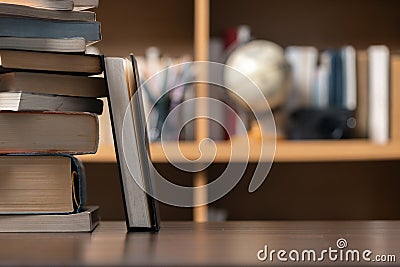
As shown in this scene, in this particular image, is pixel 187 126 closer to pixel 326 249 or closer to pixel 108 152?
pixel 108 152

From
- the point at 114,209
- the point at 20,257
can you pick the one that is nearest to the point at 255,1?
the point at 114,209

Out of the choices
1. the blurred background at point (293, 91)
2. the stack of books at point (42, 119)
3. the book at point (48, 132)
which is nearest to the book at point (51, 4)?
the stack of books at point (42, 119)

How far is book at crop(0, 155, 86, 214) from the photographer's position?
841 millimetres

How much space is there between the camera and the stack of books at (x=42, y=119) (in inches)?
32.9

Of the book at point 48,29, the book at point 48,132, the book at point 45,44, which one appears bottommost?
the book at point 48,132

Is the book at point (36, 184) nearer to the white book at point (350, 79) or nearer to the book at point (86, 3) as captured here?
the book at point (86, 3)

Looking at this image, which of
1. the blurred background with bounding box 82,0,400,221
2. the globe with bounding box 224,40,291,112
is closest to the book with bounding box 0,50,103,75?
the blurred background with bounding box 82,0,400,221

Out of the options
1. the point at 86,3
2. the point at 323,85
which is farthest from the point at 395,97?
the point at 86,3

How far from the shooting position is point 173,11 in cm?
201

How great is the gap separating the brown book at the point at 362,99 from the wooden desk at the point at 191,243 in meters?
1.09

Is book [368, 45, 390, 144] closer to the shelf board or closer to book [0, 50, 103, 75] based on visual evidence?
the shelf board

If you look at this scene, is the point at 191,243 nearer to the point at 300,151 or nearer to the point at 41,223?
the point at 41,223

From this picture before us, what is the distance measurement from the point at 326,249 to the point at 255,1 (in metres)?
1.49

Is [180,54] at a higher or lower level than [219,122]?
higher
